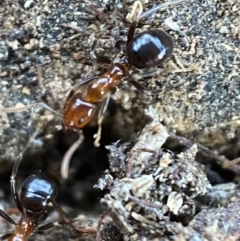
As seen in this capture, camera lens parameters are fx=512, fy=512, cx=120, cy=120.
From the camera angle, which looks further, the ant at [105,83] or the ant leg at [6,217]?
the ant leg at [6,217]

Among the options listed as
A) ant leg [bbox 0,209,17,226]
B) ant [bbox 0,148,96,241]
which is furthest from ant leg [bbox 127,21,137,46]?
ant leg [bbox 0,209,17,226]

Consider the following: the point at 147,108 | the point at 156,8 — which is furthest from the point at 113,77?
the point at 156,8

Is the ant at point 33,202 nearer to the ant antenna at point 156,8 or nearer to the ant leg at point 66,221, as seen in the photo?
the ant leg at point 66,221

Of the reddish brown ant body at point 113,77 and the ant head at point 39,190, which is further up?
the reddish brown ant body at point 113,77

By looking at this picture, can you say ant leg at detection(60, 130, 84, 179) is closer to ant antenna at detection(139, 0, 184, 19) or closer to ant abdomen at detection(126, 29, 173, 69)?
ant abdomen at detection(126, 29, 173, 69)

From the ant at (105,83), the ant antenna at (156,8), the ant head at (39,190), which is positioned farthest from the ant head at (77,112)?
the ant antenna at (156,8)

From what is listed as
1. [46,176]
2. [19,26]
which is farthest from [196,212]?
[19,26]

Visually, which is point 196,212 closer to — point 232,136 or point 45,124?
point 232,136
